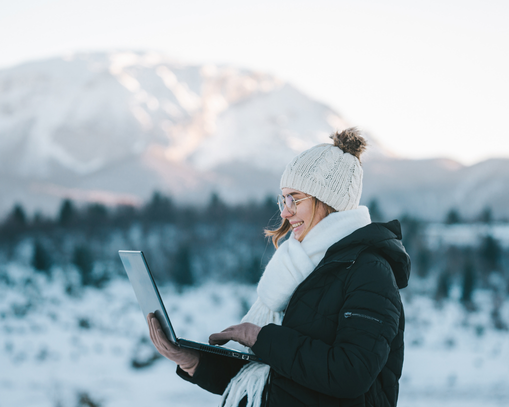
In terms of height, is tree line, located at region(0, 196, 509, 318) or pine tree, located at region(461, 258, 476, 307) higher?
pine tree, located at region(461, 258, 476, 307)

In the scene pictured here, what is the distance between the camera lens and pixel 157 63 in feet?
110

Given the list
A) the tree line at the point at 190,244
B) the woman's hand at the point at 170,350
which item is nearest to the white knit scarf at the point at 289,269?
the woman's hand at the point at 170,350

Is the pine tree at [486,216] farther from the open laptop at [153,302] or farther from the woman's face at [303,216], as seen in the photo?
the open laptop at [153,302]

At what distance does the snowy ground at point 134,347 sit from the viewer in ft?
18.6

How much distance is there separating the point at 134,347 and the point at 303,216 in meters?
7.59

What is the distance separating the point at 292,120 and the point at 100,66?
49.0 feet

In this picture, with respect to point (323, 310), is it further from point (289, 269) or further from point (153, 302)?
point (153, 302)

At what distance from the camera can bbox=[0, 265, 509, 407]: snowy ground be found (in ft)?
18.6

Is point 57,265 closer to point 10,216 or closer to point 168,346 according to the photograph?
point 10,216

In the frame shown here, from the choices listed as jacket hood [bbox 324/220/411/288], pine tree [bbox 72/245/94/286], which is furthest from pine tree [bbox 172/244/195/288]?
jacket hood [bbox 324/220/411/288]

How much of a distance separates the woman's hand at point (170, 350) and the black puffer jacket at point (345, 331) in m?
0.27

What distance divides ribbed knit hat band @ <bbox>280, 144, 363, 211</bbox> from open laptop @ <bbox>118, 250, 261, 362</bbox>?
1.58 feet

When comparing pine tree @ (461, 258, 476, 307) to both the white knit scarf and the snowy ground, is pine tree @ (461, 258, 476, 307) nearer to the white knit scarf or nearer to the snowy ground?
the snowy ground

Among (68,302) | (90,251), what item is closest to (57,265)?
(90,251)
